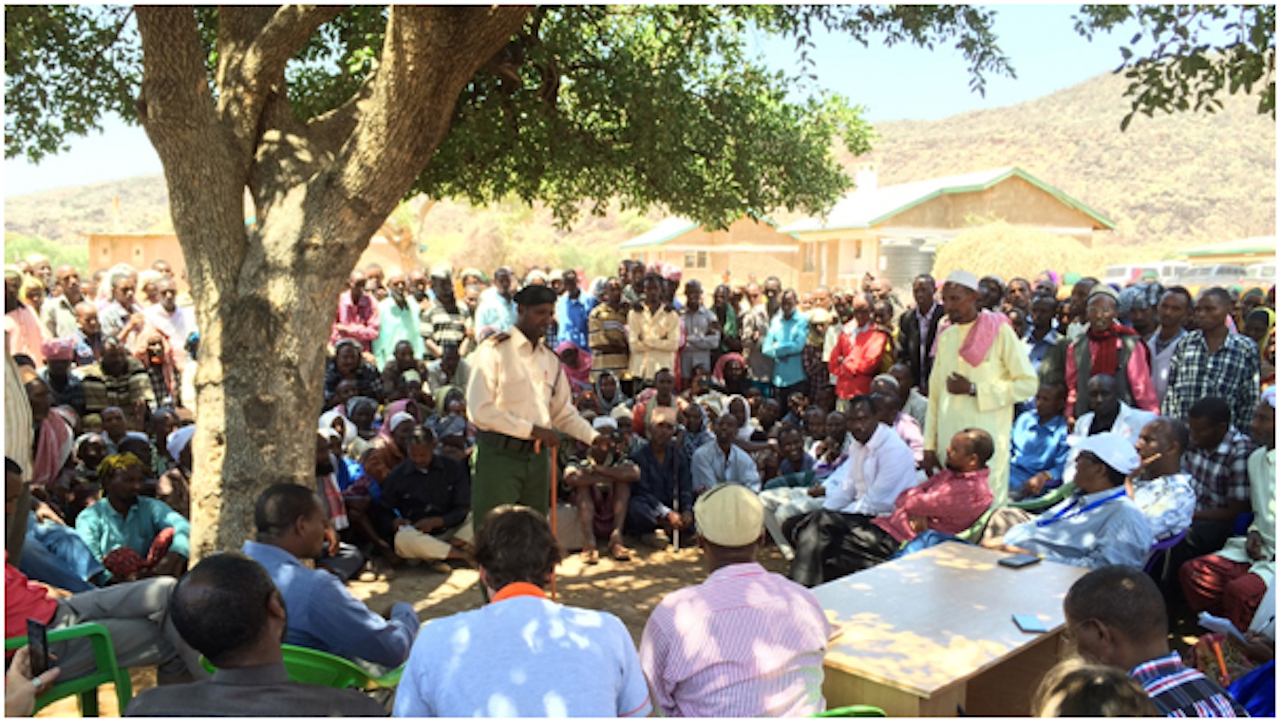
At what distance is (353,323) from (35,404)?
400 cm

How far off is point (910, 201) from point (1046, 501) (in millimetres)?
26792

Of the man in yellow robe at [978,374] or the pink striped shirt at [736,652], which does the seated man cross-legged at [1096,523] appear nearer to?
the man in yellow robe at [978,374]

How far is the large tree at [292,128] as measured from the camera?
190 inches

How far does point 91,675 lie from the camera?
379 cm

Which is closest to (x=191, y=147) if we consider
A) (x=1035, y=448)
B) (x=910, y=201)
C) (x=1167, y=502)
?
(x=1167, y=502)

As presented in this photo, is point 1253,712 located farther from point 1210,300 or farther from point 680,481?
point 680,481

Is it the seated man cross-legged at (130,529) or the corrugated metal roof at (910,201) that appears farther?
the corrugated metal roof at (910,201)

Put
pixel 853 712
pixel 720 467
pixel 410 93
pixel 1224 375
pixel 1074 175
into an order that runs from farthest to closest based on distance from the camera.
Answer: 1. pixel 1074 175
2. pixel 720 467
3. pixel 1224 375
4. pixel 410 93
5. pixel 853 712

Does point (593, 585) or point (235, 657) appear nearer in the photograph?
point (235, 657)

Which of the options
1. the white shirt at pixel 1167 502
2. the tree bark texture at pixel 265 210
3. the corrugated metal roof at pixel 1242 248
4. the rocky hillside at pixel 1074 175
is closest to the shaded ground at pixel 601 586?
the white shirt at pixel 1167 502

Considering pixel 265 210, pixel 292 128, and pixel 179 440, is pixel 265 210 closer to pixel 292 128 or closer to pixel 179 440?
pixel 292 128

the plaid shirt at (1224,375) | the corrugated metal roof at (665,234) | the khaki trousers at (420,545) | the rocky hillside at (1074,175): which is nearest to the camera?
the plaid shirt at (1224,375)

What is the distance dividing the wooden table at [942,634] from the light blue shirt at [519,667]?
125 cm

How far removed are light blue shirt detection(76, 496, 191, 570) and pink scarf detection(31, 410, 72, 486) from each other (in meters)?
0.80
